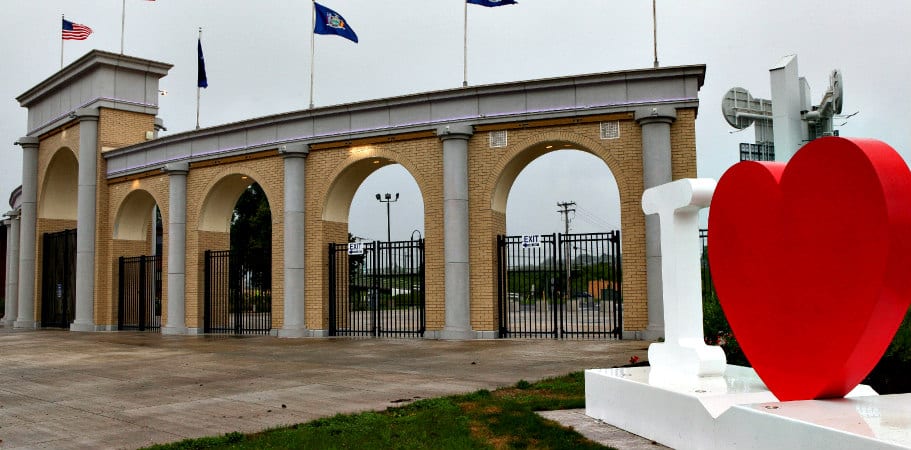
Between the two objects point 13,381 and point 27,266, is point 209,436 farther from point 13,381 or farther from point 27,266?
point 27,266

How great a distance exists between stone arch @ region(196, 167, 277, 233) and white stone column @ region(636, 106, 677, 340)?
11.6 metres

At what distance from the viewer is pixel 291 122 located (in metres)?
22.6

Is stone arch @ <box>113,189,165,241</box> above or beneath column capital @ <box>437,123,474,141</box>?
beneath

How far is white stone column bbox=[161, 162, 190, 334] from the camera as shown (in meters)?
24.6

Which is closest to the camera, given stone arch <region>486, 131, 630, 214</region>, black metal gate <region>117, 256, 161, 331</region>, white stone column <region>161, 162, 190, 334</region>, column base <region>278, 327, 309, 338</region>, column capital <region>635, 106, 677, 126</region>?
column capital <region>635, 106, 677, 126</region>

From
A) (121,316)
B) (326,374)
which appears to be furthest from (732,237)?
(121,316)

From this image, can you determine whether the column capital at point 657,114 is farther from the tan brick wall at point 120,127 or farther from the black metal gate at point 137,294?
the tan brick wall at point 120,127

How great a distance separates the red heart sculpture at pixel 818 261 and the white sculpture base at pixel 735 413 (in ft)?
1.10

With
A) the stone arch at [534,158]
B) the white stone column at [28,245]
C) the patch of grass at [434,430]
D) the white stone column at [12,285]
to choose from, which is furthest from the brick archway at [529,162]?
the white stone column at [12,285]

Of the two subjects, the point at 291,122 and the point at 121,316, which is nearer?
the point at 291,122

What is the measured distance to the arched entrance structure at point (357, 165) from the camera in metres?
18.2

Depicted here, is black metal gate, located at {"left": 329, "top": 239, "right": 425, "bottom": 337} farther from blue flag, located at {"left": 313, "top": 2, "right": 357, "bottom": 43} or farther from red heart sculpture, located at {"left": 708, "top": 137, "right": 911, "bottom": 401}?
red heart sculpture, located at {"left": 708, "top": 137, "right": 911, "bottom": 401}

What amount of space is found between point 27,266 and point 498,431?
29515 mm

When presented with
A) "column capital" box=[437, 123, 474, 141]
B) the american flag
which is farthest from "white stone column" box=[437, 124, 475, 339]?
the american flag
